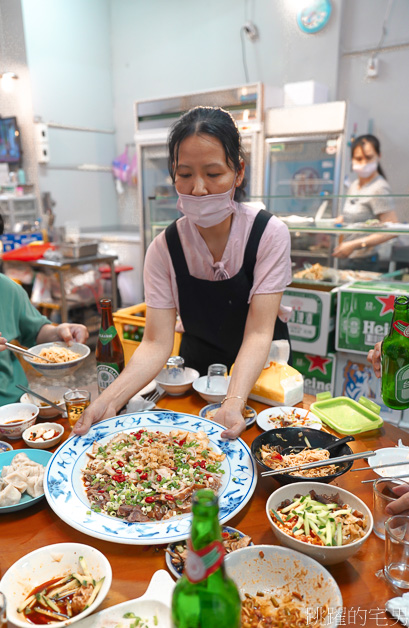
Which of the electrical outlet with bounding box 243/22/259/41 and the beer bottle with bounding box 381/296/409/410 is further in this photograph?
the electrical outlet with bounding box 243/22/259/41

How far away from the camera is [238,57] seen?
6238 millimetres

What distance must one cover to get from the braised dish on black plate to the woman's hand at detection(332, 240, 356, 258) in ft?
6.91

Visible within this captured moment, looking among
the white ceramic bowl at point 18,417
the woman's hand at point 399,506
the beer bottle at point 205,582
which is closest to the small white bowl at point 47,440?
the white ceramic bowl at point 18,417

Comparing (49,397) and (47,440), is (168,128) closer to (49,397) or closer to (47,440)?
(49,397)

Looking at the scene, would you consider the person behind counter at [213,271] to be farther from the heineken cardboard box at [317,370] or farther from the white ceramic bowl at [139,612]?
the heineken cardboard box at [317,370]

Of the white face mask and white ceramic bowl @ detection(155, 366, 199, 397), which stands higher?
A: the white face mask

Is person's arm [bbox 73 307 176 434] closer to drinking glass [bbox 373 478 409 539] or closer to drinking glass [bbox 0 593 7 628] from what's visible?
drinking glass [bbox 0 593 7 628]

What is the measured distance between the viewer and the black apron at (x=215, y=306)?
181 cm

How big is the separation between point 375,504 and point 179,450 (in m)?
0.53

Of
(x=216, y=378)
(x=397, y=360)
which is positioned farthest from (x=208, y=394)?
(x=397, y=360)

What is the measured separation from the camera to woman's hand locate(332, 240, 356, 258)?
317 centimetres

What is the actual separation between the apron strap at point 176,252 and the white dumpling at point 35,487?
95 cm

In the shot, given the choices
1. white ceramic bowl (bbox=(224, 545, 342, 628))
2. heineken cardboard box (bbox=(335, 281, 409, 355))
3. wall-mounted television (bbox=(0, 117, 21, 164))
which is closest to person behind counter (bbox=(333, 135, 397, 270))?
heineken cardboard box (bbox=(335, 281, 409, 355))

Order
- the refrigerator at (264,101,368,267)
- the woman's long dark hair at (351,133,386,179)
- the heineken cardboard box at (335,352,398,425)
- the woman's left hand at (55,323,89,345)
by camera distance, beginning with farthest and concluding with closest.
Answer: the refrigerator at (264,101,368,267) → the woman's long dark hair at (351,133,386,179) → the heineken cardboard box at (335,352,398,425) → the woman's left hand at (55,323,89,345)
